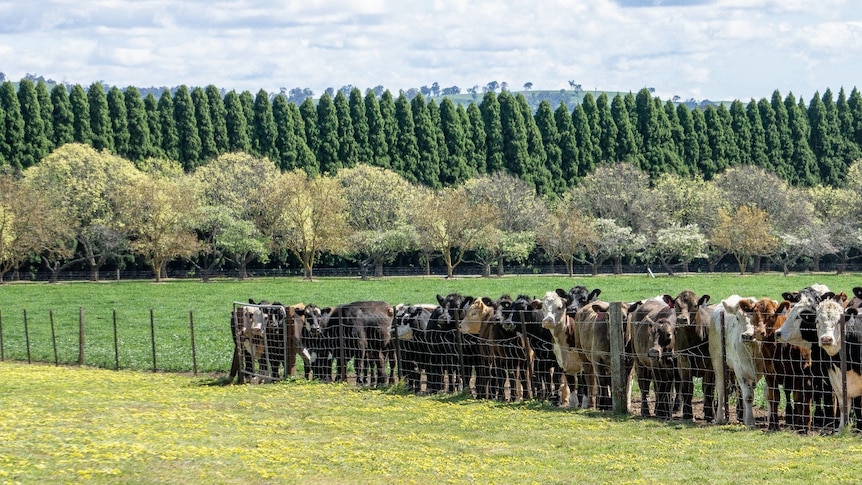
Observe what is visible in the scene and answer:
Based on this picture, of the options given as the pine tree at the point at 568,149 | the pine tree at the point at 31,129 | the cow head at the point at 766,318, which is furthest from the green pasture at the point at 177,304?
the pine tree at the point at 568,149

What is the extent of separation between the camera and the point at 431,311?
818 inches

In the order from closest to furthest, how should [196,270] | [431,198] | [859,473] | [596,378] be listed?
[859,473] < [596,378] < [431,198] < [196,270]

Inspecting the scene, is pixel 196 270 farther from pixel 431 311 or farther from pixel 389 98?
pixel 431 311

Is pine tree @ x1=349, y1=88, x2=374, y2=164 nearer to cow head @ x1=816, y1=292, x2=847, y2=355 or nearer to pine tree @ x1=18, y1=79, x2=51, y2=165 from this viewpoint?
pine tree @ x1=18, y1=79, x2=51, y2=165

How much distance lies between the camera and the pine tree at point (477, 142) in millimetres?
92625

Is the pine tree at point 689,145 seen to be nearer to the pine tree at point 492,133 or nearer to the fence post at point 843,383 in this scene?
the pine tree at point 492,133

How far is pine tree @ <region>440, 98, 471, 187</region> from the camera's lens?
9181 cm

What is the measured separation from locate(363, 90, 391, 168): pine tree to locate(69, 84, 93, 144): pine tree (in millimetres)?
22821

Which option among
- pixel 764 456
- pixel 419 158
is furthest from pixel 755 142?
pixel 764 456

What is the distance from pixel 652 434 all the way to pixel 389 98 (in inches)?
3189

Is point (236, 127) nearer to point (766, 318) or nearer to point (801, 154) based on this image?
point (801, 154)

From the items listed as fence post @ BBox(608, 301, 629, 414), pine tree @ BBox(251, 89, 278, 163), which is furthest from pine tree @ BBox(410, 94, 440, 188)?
fence post @ BBox(608, 301, 629, 414)

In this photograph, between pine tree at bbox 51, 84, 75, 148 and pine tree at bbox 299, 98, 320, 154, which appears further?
pine tree at bbox 299, 98, 320, 154

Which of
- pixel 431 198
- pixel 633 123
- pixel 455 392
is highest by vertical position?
pixel 633 123
